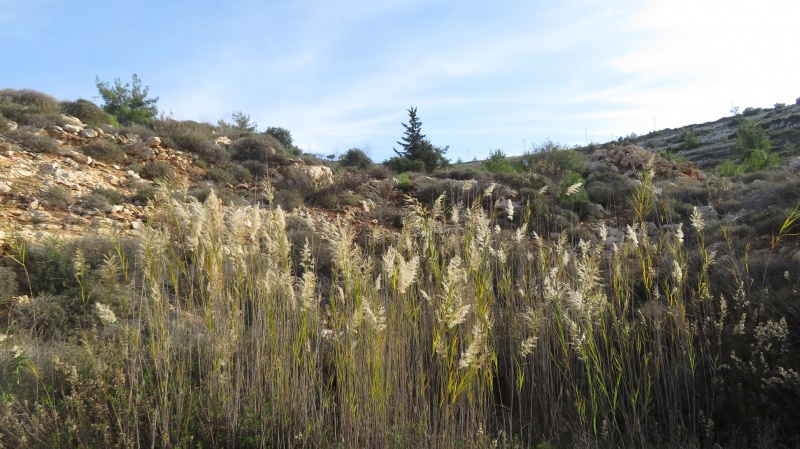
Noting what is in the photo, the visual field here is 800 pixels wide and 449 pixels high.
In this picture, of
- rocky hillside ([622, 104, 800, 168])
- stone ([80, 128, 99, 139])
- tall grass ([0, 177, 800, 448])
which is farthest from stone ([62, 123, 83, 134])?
rocky hillside ([622, 104, 800, 168])

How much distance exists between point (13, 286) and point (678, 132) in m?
43.8

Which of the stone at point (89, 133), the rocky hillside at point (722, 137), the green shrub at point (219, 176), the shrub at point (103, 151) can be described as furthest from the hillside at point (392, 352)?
the rocky hillside at point (722, 137)

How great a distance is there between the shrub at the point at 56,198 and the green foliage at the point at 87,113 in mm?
5381

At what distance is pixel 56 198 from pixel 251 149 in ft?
19.2

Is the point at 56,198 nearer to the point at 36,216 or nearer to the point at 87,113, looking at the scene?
the point at 36,216

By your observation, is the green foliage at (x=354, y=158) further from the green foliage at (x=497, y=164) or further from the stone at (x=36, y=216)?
the stone at (x=36, y=216)

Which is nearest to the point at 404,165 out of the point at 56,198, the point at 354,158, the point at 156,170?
the point at 354,158

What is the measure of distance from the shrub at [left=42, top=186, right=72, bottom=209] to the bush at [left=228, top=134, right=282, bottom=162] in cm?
527

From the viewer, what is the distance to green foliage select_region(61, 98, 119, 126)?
41.5 ft

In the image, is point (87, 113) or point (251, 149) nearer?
point (87, 113)

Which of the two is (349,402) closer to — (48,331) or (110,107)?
(48,331)

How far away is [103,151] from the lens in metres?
10.3

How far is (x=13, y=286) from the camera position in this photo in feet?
16.1

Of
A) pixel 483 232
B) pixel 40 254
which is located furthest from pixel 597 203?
pixel 40 254
